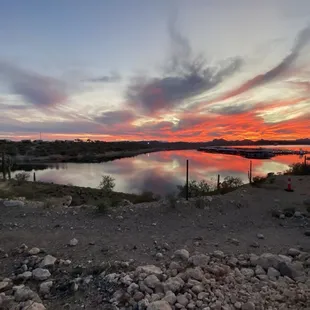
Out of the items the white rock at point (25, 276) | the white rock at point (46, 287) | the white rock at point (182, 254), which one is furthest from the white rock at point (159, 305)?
the white rock at point (25, 276)

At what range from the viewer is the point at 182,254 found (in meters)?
5.79

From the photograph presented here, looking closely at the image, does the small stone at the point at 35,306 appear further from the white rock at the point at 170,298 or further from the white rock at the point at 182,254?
the white rock at the point at 182,254

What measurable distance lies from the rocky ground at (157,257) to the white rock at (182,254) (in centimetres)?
2

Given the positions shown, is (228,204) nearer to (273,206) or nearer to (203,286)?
(273,206)

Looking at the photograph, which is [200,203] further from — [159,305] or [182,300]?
[159,305]

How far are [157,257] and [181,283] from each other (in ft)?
4.50

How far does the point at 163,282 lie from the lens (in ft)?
15.3

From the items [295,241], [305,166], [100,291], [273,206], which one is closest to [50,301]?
[100,291]

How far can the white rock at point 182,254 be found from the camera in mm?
5723

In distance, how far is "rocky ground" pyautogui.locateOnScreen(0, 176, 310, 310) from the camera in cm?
433

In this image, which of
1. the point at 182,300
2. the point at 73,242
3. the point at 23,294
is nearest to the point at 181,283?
the point at 182,300

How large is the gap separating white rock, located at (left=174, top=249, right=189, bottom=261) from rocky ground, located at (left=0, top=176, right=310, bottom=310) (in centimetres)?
2

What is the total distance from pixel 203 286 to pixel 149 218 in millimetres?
4332

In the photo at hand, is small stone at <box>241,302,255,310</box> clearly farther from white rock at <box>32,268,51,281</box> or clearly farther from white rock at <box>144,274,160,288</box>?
white rock at <box>32,268,51,281</box>
